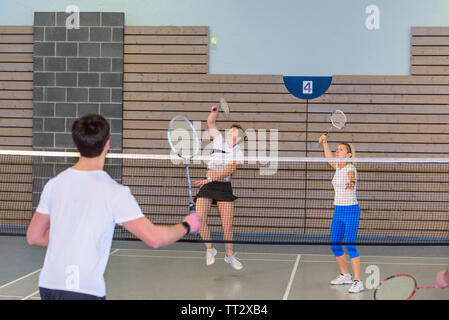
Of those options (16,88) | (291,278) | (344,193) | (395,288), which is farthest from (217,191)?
(16,88)

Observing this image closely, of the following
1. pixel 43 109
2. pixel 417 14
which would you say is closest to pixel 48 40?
pixel 43 109

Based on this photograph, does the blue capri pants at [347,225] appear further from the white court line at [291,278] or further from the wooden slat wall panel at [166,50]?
the wooden slat wall panel at [166,50]

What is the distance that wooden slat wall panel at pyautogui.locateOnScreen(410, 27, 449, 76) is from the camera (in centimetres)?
1028

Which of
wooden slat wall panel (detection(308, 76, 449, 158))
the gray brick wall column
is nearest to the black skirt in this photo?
wooden slat wall panel (detection(308, 76, 449, 158))

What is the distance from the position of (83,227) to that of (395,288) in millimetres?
1773

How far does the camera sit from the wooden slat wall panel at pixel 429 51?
1028 centimetres

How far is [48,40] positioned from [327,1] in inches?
196

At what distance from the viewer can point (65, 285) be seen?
2779mm

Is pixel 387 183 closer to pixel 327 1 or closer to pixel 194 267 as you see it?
pixel 327 1

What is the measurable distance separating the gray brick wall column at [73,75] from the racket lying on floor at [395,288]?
7.82m

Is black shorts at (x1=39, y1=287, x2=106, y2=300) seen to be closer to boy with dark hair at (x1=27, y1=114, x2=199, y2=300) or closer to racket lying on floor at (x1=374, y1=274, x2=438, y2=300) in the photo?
boy with dark hair at (x1=27, y1=114, x2=199, y2=300)

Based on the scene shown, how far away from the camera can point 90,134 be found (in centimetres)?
278
